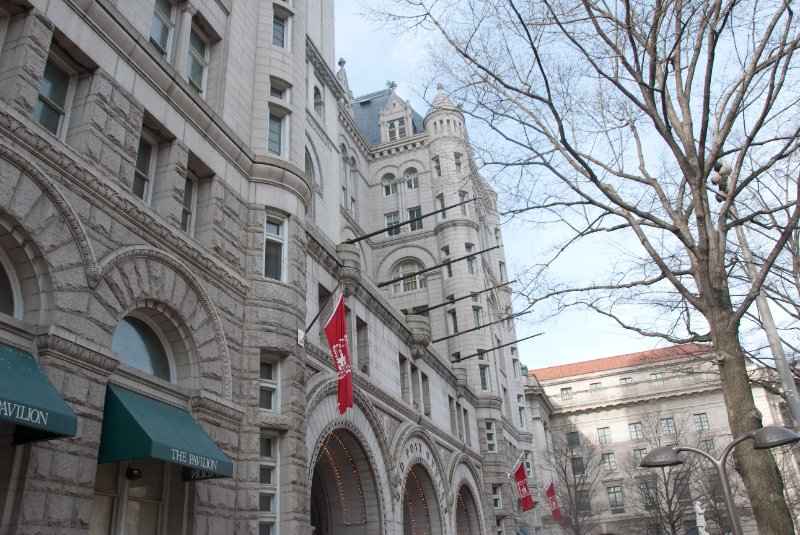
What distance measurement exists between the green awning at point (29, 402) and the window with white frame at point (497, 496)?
32968mm

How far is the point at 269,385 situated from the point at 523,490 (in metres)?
27.2

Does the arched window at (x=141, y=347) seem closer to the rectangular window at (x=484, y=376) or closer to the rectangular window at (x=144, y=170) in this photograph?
the rectangular window at (x=144, y=170)

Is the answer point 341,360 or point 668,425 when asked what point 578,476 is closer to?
point 668,425

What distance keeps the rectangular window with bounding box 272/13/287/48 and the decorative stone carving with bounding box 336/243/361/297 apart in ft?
22.5

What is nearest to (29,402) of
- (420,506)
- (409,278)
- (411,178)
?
(420,506)

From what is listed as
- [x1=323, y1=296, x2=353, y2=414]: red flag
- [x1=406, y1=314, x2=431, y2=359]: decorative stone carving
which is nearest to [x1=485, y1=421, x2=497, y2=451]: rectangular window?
[x1=406, y1=314, x2=431, y2=359]: decorative stone carving

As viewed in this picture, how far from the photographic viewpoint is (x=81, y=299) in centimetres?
1073

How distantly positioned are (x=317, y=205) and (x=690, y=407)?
59.6 m

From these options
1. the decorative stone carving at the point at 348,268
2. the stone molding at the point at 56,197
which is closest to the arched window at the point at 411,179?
the decorative stone carving at the point at 348,268

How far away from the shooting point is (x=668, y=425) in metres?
76.1

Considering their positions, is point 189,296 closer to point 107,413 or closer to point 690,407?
point 107,413

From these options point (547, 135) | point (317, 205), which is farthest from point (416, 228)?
point (547, 135)

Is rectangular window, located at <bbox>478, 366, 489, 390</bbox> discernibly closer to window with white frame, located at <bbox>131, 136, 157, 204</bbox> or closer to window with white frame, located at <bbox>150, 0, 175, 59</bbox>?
window with white frame, located at <bbox>150, 0, 175, 59</bbox>

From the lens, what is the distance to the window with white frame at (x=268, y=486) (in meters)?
14.7
